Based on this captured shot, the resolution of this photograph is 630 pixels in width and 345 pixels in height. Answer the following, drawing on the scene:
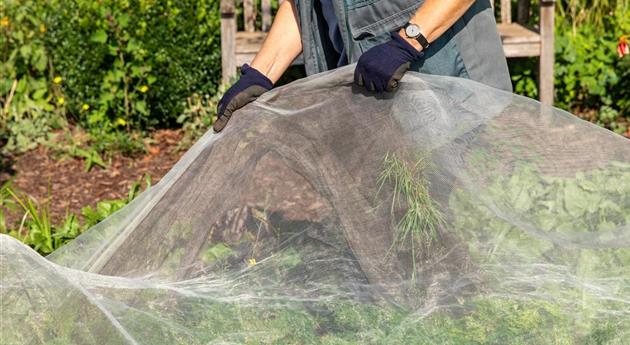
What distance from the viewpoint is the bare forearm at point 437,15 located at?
289cm

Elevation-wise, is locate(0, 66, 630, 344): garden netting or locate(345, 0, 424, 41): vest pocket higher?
locate(345, 0, 424, 41): vest pocket

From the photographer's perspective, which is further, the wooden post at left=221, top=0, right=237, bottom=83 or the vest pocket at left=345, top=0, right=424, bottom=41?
the wooden post at left=221, top=0, right=237, bottom=83

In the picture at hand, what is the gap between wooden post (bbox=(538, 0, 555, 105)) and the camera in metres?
6.18

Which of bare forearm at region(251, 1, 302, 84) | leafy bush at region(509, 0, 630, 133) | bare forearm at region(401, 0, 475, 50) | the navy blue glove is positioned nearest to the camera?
the navy blue glove

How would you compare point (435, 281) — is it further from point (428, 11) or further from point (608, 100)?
point (608, 100)

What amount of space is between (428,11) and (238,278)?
2.96ft

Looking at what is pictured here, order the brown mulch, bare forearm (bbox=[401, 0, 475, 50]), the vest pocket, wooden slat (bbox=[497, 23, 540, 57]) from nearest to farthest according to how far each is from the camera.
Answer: bare forearm (bbox=[401, 0, 475, 50]) → the vest pocket → the brown mulch → wooden slat (bbox=[497, 23, 540, 57])

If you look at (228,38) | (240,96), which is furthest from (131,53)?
(240,96)

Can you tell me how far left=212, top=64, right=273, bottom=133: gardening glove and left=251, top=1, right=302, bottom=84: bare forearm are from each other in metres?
0.13

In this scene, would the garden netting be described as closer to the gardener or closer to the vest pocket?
the gardener

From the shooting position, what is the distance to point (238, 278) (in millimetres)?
2666

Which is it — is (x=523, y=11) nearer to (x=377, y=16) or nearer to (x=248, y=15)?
(x=248, y=15)

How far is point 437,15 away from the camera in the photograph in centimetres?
289

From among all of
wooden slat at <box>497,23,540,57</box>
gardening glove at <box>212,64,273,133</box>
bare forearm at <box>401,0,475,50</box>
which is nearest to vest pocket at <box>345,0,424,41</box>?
bare forearm at <box>401,0,475,50</box>
